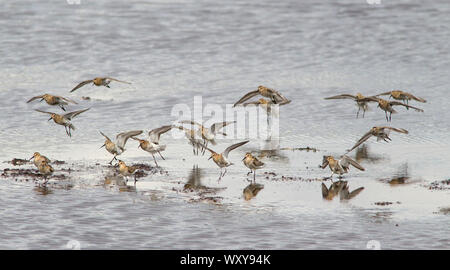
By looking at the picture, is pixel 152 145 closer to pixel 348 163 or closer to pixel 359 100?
pixel 348 163

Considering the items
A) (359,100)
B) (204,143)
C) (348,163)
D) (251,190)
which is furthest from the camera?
(359,100)

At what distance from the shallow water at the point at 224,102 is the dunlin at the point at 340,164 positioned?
0.30 meters

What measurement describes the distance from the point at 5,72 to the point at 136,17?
11018mm

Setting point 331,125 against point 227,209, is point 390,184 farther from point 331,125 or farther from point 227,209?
point 331,125

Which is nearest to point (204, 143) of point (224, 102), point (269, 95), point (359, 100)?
point (269, 95)

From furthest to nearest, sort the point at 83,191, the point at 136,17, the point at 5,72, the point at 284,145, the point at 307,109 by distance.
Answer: the point at 136,17 → the point at 5,72 → the point at 307,109 → the point at 284,145 → the point at 83,191

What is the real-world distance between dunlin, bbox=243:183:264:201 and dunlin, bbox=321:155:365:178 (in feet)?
5.58

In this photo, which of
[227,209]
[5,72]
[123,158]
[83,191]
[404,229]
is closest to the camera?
[404,229]

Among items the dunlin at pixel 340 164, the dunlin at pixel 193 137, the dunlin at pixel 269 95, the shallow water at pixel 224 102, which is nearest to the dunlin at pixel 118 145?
the shallow water at pixel 224 102

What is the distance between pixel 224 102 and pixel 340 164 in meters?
9.94

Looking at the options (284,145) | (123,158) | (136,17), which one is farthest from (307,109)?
(136,17)

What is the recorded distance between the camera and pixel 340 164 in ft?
68.0

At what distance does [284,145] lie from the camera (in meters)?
24.4

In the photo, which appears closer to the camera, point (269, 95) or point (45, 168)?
Result: point (45, 168)
